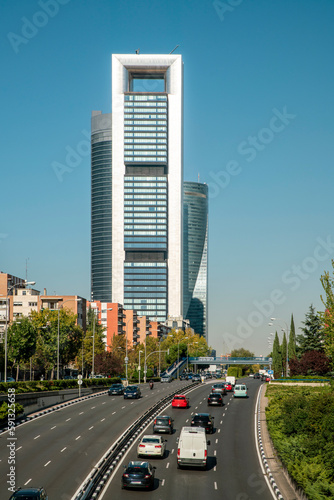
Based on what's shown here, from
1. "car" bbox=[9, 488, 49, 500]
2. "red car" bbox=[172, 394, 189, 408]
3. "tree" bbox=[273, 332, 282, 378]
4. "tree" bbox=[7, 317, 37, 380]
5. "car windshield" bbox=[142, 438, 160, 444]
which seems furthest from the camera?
"tree" bbox=[273, 332, 282, 378]

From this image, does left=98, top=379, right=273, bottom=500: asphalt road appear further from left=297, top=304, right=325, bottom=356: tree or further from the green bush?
left=297, top=304, right=325, bottom=356: tree

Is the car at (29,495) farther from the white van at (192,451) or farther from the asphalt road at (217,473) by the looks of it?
the white van at (192,451)

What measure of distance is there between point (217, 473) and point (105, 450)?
29.6 ft

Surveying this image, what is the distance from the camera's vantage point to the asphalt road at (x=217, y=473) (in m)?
32.5

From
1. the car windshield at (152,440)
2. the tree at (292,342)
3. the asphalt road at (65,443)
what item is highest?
the tree at (292,342)

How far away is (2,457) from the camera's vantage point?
40.2 meters

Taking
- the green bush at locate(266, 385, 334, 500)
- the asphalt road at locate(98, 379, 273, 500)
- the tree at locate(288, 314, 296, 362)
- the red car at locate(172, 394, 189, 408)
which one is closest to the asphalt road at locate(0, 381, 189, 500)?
the asphalt road at locate(98, 379, 273, 500)

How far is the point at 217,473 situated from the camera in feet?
126

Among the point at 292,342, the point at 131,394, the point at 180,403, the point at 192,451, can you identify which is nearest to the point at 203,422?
the point at 192,451

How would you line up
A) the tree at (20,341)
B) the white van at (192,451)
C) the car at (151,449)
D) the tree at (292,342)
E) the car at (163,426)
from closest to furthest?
the white van at (192,451)
the car at (151,449)
the car at (163,426)
the tree at (20,341)
the tree at (292,342)

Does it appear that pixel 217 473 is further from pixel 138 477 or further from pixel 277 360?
pixel 277 360

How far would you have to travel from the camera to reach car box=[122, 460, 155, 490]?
32.7 metres

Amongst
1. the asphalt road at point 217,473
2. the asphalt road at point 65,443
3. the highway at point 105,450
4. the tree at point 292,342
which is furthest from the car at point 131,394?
the tree at point 292,342

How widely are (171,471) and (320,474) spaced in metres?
10.5
